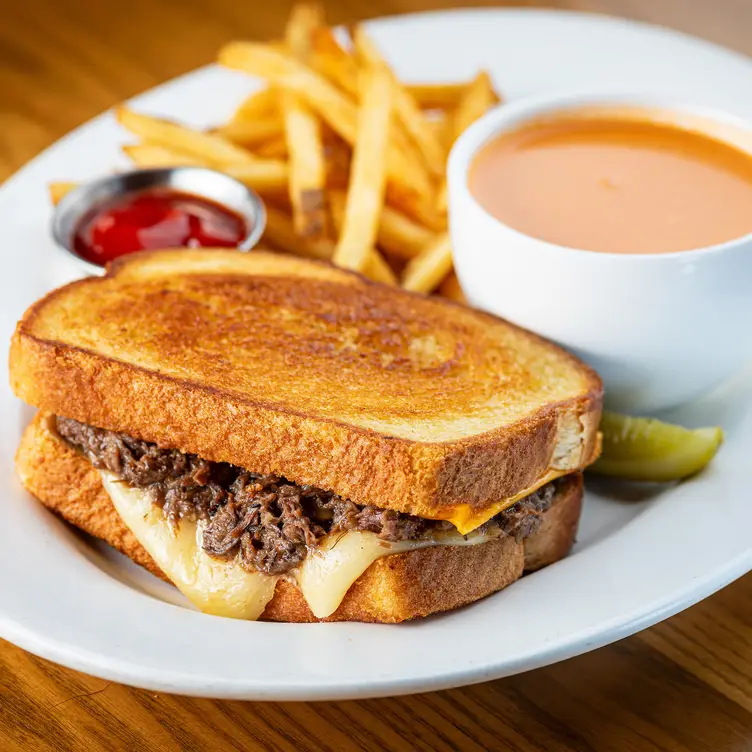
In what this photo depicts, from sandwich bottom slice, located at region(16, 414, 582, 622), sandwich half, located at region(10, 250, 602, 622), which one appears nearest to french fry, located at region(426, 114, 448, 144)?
sandwich half, located at region(10, 250, 602, 622)

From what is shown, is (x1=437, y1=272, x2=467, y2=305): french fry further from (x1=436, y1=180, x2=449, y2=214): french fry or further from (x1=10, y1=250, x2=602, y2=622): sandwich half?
(x1=10, y1=250, x2=602, y2=622): sandwich half

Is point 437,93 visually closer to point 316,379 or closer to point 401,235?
point 401,235

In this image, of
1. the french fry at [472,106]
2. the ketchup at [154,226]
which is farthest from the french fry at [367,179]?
the ketchup at [154,226]

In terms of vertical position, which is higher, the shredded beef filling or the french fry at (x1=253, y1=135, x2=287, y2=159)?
the french fry at (x1=253, y1=135, x2=287, y2=159)

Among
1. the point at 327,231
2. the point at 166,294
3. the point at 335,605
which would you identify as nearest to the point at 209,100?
the point at 327,231

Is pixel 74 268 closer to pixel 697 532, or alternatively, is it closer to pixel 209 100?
pixel 209 100

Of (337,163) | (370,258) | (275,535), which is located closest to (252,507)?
(275,535)

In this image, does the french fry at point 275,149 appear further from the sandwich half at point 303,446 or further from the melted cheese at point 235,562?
the melted cheese at point 235,562
